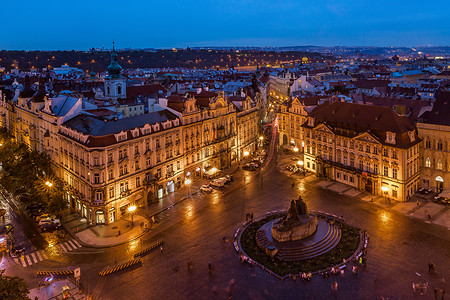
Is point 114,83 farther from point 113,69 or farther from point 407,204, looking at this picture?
point 407,204

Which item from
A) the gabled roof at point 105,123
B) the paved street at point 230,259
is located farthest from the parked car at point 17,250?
the gabled roof at point 105,123

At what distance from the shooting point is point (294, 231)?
50.1 meters

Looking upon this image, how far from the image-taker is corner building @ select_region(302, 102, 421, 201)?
65375 mm

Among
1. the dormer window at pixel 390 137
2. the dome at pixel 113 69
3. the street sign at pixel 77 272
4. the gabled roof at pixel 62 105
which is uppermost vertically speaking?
the dome at pixel 113 69

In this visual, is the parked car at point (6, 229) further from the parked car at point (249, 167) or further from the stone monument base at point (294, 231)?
the parked car at point (249, 167)

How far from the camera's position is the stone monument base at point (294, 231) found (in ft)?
164

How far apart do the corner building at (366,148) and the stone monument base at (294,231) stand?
22975 millimetres

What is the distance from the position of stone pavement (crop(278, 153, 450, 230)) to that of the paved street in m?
1.28

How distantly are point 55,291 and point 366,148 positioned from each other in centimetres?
5378

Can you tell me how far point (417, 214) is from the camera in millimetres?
60125

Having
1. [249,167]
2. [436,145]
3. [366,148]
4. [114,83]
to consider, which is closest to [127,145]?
[249,167]

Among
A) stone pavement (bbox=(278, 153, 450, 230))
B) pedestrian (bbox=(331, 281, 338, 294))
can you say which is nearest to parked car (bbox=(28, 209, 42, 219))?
pedestrian (bbox=(331, 281, 338, 294))

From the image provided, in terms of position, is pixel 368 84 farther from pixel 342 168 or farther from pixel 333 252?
pixel 333 252

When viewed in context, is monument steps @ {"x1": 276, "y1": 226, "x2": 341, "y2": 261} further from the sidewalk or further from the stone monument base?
the sidewalk
